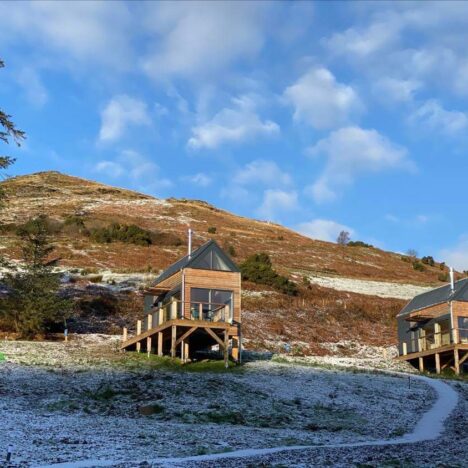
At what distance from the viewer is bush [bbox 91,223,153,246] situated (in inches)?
2948

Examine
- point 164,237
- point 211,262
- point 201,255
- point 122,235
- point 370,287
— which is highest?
point 164,237

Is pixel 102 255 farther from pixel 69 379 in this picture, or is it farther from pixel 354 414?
pixel 354 414

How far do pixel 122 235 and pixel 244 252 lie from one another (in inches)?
543

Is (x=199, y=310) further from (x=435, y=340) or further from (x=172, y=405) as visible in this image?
(x=435, y=340)

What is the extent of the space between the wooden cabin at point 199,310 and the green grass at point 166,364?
20.1 inches

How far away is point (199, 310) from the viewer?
3225 cm

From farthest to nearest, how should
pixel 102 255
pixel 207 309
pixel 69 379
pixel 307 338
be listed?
pixel 102 255 → pixel 307 338 → pixel 207 309 → pixel 69 379

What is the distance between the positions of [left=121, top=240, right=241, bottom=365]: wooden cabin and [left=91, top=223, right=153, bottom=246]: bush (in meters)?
40.6

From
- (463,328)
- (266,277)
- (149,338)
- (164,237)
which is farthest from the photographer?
(164,237)

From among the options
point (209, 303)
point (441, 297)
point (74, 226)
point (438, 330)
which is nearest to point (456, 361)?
point (438, 330)

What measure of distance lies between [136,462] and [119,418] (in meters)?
5.94

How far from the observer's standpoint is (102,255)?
66250 mm

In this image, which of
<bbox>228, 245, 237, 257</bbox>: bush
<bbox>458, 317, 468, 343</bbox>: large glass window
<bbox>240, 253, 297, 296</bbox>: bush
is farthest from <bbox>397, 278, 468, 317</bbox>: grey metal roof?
<bbox>228, 245, 237, 257</bbox>: bush

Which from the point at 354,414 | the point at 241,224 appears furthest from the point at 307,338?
the point at 241,224
